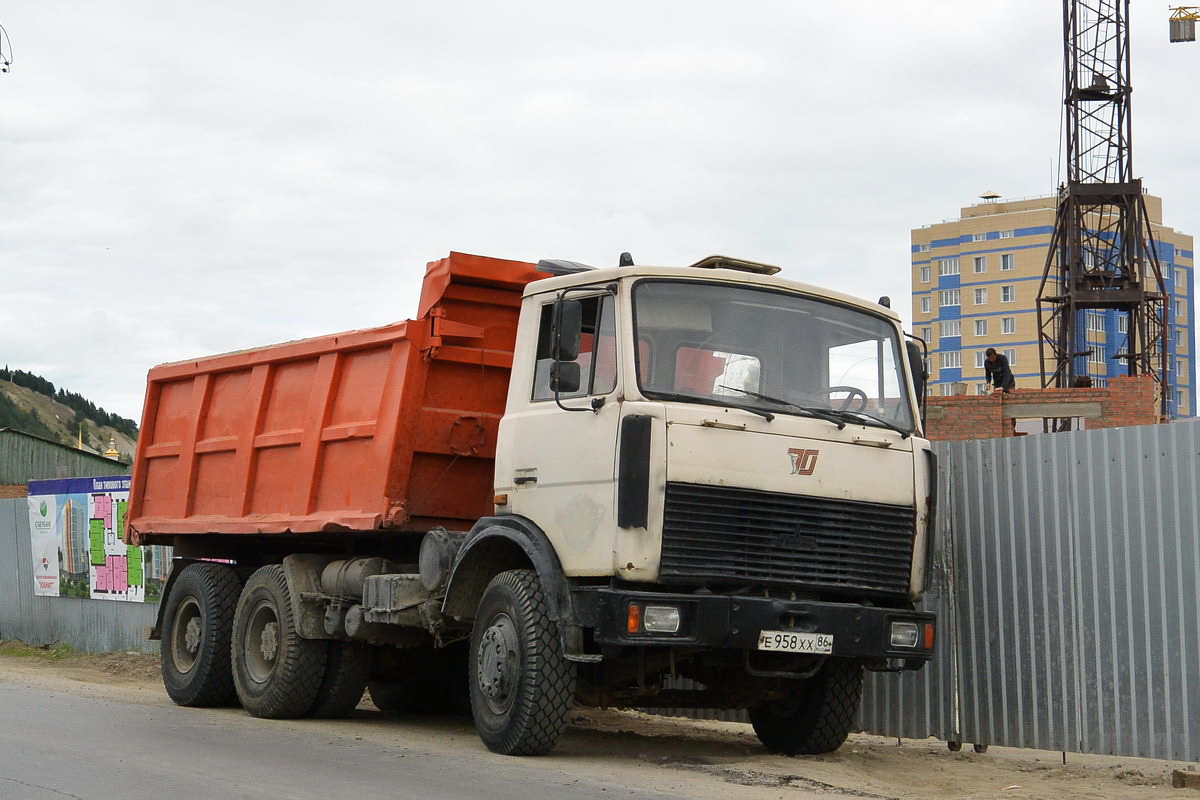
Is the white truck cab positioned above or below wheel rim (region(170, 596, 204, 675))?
above

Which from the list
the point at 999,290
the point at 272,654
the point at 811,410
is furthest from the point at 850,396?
the point at 999,290

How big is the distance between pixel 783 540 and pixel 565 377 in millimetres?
1525

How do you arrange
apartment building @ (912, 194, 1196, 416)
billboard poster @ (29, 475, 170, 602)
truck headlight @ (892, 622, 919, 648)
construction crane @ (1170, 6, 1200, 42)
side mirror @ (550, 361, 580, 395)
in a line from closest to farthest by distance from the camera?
side mirror @ (550, 361, 580, 395) → truck headlight @ (892, 622, 919, 648) → billboard poster @ (29, 475, 170, 602) → construction crane @ (1170, 6, 1200, 42) → apartment building @ (912, 194, 1196, 416)

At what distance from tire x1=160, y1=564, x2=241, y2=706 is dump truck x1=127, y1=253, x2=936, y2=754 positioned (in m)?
0.87

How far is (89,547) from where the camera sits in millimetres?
18750

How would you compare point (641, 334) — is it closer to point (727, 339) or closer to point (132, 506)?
point (727, 339)

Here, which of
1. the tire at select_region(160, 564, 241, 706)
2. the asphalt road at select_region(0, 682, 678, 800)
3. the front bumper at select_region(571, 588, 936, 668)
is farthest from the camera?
the tire at select_region(160, 564, 241, 706)

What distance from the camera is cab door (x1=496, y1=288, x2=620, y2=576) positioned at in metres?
7.96

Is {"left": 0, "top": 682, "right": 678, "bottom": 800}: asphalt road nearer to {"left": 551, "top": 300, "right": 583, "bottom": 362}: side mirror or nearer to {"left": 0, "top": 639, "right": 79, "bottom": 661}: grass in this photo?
{"left": 551, "top": 300, "right": 583, "bottom": 362}: side mirror

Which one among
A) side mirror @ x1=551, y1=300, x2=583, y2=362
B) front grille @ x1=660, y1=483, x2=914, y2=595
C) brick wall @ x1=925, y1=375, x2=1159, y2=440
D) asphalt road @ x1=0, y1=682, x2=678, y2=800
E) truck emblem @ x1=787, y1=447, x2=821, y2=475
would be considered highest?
brick wall @ x1=925, y1=375, x2=1159, y2=440

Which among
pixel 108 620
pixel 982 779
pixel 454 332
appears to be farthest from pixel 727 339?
pixel 108 620

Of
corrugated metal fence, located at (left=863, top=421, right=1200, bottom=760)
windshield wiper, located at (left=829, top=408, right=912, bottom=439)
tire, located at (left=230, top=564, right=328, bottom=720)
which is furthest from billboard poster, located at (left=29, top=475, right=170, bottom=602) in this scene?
windshield wiper, located at (left=829, top=408, right=912, bottom=439)

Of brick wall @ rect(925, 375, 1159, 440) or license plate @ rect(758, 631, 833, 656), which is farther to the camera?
brick wall @ rect(925, 375, 1159, 440)

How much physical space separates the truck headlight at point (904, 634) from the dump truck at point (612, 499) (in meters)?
0.01
